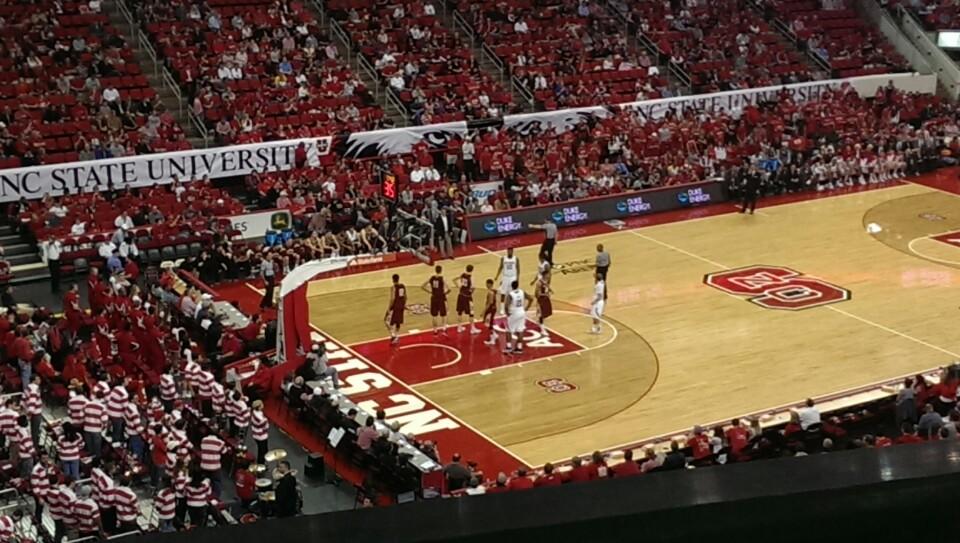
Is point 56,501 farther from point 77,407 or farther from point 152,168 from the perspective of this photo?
point 152,168

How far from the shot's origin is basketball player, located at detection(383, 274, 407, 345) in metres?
21.4

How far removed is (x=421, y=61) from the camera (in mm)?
37000

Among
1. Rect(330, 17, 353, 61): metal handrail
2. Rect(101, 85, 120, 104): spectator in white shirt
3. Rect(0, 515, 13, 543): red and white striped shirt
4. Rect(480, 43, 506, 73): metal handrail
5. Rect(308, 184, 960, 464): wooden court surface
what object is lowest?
Rect(308, 184, 960, 464): wooden court surface

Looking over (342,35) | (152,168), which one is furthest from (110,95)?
(342,35)

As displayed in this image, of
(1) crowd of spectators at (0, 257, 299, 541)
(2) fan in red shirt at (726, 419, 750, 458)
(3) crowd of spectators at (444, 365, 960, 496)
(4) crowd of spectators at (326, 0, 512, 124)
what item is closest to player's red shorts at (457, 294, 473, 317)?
(1) crowd of spectators at (0, 257, 299, 541)

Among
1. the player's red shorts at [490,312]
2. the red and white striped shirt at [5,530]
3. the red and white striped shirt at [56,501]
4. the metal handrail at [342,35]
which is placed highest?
the metal handrail at [342,35]

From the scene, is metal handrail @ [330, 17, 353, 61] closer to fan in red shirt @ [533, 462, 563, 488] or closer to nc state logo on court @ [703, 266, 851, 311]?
nc state logo on court @ [703, 266, 851, 311]

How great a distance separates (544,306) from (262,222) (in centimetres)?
949

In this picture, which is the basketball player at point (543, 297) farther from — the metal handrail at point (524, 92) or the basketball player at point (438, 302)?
the metal handrail at point (524, 92)

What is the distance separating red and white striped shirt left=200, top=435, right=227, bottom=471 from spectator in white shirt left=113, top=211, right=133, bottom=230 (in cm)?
1190

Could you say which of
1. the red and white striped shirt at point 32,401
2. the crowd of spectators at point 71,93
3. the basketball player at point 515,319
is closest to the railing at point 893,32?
the crowd of spectators at point 71,93

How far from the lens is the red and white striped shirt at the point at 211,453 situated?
15.4 metres

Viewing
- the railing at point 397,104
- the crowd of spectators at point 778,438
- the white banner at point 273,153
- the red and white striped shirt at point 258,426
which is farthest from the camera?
the railing at point 397,104

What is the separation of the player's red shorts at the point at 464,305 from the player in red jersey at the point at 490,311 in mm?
318
